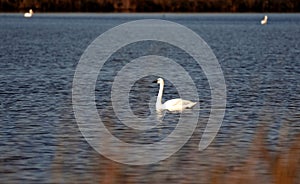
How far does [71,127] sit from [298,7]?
60.4 meters

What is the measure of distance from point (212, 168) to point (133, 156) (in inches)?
46.2

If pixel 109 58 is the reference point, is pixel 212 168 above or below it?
above

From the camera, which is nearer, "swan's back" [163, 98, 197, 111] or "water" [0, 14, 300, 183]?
"water" [0, 14, 300, 183]

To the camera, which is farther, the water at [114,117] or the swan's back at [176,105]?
the swan's back at [176,105]

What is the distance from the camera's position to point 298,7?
7075 centimetres

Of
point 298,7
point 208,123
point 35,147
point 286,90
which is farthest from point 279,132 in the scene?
point 298,7

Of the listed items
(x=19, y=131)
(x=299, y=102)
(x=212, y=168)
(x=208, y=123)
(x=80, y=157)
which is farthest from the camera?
(x=299, y=102)

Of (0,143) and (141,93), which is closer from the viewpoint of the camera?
(0,143)

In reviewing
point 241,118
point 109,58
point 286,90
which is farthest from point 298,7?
point 241,118

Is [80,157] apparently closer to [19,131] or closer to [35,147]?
[35,147]

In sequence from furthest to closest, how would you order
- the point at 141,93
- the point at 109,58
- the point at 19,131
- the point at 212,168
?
the point at 109,58 < the point at 141,93 < the point at 19,131 < the point at 212,168

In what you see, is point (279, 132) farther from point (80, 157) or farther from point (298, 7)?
point (298, 7)

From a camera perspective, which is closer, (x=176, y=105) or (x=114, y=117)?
(x=114, y=117)

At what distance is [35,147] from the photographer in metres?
10.3
